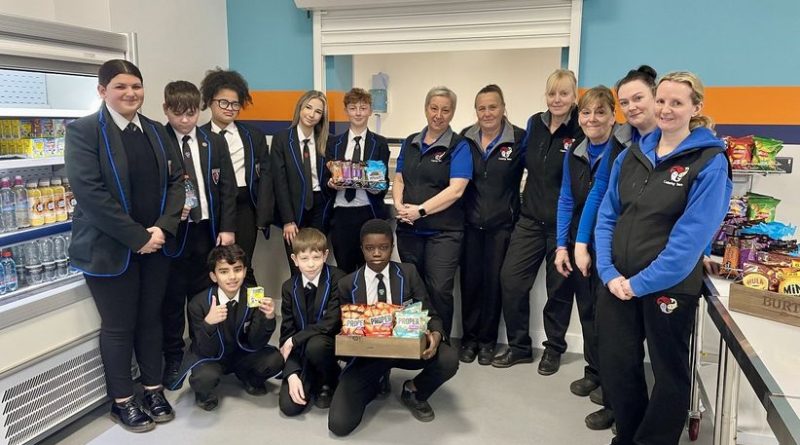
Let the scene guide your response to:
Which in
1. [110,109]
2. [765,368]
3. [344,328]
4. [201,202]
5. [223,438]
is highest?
[110,109]

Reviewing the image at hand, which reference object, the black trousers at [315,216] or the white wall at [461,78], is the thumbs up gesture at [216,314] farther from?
the white wall at [461,78]

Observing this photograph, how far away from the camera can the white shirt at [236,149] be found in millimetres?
3410

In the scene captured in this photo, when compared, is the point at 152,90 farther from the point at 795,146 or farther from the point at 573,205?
the point at 795,146

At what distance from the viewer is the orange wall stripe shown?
14.9 ft

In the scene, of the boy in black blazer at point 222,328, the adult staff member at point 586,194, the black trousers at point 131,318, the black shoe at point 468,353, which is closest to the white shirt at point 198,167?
the boy in black blazer at point 222,328

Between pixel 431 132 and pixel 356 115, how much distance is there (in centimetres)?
44

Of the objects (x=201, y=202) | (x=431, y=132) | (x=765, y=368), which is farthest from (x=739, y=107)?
(x=201, y=202)

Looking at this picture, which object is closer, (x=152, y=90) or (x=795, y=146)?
(x=795, y=146)

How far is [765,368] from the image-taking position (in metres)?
1.56

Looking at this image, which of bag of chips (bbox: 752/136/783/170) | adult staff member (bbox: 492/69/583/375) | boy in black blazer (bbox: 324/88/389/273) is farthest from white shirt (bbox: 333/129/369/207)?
bag of chips (bbox: 752/136/783/170)

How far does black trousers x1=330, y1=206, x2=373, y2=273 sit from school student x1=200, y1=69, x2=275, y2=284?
0.39m

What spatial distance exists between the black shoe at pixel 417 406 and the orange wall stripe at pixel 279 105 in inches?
92.3

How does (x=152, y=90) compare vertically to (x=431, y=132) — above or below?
above

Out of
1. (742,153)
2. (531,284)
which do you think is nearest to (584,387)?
(531,284)
